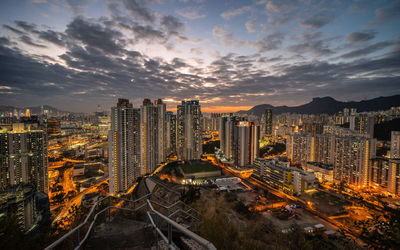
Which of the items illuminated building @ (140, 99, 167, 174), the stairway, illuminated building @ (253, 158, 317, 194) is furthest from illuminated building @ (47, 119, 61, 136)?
the stairway

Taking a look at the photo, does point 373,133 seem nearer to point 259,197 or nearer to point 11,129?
point 259,197

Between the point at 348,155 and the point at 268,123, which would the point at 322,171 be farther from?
the point at 268,123

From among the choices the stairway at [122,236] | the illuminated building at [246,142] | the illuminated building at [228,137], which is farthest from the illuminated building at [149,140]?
the stairway at [122,236]

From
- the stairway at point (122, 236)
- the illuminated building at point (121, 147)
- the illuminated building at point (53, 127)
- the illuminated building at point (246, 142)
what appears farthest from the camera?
the illuminated building at point (53, 127)

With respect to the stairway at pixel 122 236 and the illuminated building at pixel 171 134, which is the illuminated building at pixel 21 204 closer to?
the stairway at pixel 122 236

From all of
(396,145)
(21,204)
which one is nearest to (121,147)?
(21,204)

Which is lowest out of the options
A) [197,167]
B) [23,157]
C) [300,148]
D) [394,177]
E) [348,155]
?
[197,167]

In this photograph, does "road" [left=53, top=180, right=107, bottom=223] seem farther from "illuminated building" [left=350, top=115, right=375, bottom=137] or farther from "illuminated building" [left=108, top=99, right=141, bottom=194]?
"illuminated building" [left=350, top=115, right=375, bottom=137]
